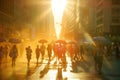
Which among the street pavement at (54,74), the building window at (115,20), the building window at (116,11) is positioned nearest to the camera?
the street pavement at (54,74)

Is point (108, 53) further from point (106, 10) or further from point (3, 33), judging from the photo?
point (106, 10)

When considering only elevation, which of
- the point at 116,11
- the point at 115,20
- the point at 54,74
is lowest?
the point at 54,74

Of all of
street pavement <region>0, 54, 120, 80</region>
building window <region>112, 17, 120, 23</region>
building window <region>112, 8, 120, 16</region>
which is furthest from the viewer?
building window <region>112, 8, 120, 16</region>

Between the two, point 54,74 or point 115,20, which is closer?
point 54,74

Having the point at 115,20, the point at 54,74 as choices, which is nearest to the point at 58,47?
the point at 54,74

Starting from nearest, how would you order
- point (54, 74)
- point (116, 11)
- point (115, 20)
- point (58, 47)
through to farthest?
point (54, 74)
point (58, 47)
point (115, 20)
point (116, 11)

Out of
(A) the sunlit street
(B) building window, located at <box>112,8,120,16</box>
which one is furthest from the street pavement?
(B) building window, located at <box>112,8,120,16</box>

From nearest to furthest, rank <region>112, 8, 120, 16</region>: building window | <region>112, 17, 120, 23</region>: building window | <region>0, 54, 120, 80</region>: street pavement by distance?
<region>0, 54, 120, 80</region>: street pavement < <region>112, 17, 120, 23</region>: building window < <region>112, 8, 120, 16</region>: building window

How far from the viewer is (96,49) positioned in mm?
23875

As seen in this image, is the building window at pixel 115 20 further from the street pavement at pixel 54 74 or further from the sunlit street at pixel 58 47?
the street pavement at pixel 54 74

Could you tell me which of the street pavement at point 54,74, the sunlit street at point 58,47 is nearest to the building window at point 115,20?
the sunlit street at point 58,47

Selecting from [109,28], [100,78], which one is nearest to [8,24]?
[100,78]

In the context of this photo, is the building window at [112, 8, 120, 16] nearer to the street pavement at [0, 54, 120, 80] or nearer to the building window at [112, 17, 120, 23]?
the building window at [112, 17, 120, 23]

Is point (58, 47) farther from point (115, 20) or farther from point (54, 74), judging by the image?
point (115, 20)
